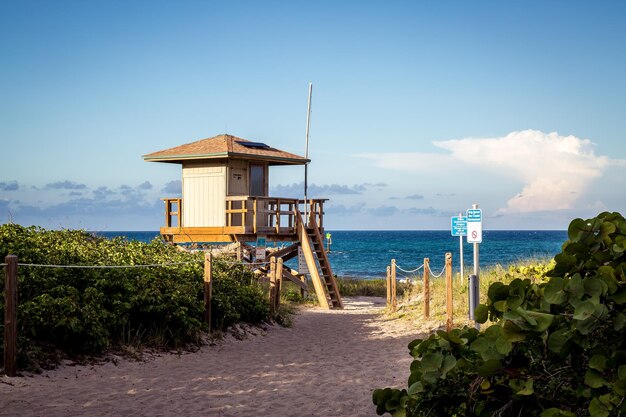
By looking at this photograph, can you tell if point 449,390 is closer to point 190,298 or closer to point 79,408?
point 79,408

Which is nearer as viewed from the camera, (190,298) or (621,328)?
(621,328)

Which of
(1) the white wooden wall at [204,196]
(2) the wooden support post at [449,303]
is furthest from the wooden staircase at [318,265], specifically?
(2) the wooden support post at [449,303]

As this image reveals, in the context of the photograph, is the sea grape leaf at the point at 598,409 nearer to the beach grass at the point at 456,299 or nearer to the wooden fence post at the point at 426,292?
the beach grass at the point at 456,299

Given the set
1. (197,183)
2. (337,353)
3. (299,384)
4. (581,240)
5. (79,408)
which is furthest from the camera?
(197,183)

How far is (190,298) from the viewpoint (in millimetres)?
14195

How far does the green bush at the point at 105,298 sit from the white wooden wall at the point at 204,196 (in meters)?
8.03

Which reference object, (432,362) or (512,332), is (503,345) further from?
(432,362)

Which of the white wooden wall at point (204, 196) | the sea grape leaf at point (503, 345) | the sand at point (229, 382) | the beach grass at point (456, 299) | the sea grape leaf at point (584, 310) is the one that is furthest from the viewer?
the white wooden wall at point (204, 196)

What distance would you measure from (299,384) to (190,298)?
438 cm

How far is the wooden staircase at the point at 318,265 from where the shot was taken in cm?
2519

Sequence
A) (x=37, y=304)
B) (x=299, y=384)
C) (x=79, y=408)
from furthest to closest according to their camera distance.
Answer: (x=37, y=304)
(x=299, y=384)
(x=79, y=408)

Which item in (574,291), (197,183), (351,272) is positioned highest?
(197,183)

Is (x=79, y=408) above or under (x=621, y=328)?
under

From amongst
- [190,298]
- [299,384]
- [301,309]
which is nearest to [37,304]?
[190,298]
